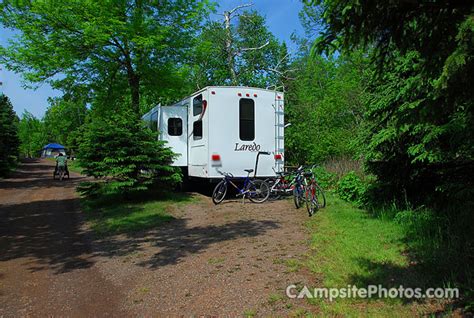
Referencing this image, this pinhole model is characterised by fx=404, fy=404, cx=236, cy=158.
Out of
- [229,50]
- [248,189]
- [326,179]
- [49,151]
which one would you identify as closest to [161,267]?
[248,189]

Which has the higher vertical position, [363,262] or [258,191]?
[258,191]

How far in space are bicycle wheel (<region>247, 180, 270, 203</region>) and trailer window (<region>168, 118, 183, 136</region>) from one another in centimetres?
312

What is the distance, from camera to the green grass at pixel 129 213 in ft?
27.5

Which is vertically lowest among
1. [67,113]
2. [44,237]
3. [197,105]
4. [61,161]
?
[44,237]

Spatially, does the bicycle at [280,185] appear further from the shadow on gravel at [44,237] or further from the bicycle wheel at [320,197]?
the shadow on gravel at [44,237]

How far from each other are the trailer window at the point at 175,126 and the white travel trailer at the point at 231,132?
14 centimetres

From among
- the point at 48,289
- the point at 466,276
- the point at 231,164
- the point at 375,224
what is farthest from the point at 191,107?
the point at 466,276

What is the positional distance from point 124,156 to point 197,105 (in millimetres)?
2614

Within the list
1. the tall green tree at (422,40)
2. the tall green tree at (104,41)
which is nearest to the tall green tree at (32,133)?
the tall green tree at (104,41)

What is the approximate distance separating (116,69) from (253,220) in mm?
9439

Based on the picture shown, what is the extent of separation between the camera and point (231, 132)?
11219mm

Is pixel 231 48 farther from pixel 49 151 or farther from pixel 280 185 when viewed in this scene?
pixel 49 151

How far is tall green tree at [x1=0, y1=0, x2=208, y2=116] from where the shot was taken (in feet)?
42.3

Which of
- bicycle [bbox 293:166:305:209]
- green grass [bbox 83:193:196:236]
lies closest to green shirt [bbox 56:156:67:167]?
green grass [bbox 83:193:196:236]
